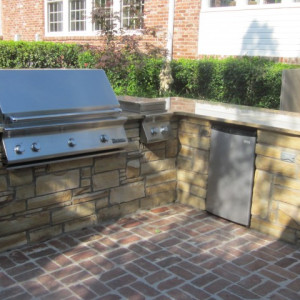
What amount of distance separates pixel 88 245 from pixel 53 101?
126 cm

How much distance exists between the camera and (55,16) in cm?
1551

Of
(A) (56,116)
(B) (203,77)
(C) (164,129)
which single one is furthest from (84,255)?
(B) (203,77)

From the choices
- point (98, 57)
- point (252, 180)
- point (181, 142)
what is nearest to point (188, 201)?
point (181, 142)

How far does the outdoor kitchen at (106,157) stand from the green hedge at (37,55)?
27.1 ft

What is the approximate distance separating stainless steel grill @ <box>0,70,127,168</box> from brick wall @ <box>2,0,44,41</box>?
1296 centimetres

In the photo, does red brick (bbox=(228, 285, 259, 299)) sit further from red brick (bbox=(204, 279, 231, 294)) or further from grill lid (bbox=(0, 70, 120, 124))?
grill lid (bbox=(0, 70, 120, 124))

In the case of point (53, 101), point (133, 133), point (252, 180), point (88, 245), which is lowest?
point (88, 245)

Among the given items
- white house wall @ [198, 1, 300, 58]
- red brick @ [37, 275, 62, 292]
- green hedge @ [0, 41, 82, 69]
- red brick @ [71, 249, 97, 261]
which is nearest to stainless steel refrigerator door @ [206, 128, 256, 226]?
red brick @ [71, 249, 97, 261]

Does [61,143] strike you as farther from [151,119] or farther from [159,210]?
[159,210]

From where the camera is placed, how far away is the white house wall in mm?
9141

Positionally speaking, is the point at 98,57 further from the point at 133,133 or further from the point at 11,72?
the point at 11,72

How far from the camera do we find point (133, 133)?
14.0ft

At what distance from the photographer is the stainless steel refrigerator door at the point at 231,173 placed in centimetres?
399

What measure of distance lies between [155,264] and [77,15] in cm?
1277
